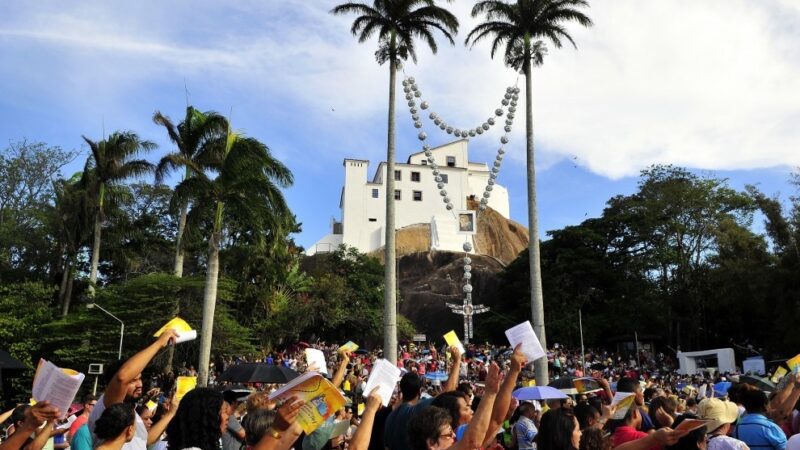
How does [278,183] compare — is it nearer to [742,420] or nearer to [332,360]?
[332,360]

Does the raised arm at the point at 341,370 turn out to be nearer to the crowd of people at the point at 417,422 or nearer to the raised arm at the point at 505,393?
the crowd of people at the point at 417,422

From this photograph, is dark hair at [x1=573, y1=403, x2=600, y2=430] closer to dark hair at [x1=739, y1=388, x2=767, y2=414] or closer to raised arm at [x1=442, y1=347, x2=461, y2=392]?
raised arm at [x1=442, y1=347, x2=461, y2=392]

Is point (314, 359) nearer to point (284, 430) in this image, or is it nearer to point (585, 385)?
point (284, 430)

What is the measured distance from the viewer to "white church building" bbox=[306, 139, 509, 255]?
5828 cm

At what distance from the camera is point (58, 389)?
324 centimetres

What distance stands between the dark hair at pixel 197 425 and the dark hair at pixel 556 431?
2.28 m

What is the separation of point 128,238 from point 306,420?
112ft

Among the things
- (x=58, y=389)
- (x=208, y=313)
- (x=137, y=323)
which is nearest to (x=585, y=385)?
(x=58, y=389)

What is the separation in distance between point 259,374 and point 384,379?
651cm

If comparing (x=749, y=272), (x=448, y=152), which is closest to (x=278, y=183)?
(x=749, y=272)

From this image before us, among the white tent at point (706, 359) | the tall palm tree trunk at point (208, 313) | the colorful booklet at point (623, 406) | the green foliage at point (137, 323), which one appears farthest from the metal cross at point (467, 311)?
the colorful booklet at point (623, 406)

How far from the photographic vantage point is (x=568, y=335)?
4012 cm

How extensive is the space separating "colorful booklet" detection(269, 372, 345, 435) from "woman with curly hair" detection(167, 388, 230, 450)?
60.0 inches

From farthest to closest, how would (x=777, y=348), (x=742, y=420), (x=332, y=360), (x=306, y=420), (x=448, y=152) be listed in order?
(x=448, y=152) < (x=777, y=348) < (x=332, y=360) < (x=742, y=420) < (x=306, y=420)
